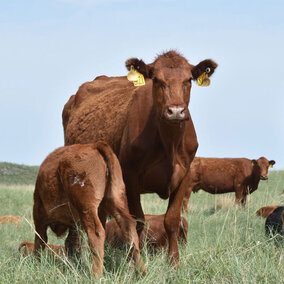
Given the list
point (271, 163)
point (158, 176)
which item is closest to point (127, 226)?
point (158, 176)

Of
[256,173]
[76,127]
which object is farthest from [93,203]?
[256,173]

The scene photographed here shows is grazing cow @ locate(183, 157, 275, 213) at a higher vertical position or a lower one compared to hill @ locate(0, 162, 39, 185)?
higher

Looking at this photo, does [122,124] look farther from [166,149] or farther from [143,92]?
[166,149]

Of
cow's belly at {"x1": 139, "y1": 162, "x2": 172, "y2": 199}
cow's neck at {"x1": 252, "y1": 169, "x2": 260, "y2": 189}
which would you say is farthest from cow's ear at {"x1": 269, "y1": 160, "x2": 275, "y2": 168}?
cow's belly at {"x1": 139, "y1": 162, "x2": 172, "y2": 199}

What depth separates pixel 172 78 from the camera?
6273 mm

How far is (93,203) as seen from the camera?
4.92 metres

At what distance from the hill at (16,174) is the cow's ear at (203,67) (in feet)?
117

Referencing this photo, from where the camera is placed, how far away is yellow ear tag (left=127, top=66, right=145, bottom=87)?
22.5ft

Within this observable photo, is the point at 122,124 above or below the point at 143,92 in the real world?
below

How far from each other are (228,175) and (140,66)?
45.8 feet

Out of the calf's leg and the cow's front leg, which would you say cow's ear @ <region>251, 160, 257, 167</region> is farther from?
the calf's leg

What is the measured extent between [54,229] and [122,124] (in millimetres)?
1974

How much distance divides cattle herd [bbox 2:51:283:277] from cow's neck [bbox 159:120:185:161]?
Result: 0.01 meters

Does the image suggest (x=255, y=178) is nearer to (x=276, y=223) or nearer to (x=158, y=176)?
(x=276, y=223)
